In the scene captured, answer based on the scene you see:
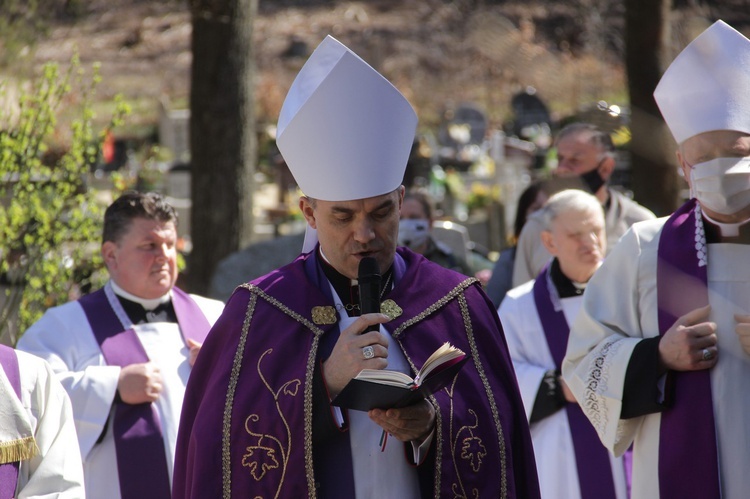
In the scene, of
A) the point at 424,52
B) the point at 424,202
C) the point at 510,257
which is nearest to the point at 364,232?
the point at 510,257

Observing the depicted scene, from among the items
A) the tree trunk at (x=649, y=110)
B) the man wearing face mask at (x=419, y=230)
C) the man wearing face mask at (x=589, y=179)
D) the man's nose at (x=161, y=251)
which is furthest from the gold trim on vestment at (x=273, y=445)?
the tree trunk at (x=649, y=110)

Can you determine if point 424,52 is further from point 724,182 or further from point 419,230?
point 724,182

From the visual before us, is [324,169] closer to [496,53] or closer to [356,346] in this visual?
[356,346]

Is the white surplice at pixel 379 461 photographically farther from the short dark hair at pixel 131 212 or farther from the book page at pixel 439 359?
the short dark hair at pixel 131 212

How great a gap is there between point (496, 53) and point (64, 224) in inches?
929

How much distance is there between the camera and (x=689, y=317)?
11.2 feet

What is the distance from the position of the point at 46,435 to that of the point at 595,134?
3.61 m

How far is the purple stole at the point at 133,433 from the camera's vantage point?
440 cm

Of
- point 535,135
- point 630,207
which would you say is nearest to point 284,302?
point 630,207

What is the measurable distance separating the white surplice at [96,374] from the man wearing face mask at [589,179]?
185 centimetres

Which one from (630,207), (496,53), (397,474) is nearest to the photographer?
(397,474)

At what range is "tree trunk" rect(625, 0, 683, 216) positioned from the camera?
8438mm

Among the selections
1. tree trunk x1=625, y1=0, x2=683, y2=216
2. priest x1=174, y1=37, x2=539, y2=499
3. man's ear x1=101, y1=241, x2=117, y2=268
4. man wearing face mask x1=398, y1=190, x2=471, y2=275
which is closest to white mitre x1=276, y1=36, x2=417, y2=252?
priest x1=174, y1=37, x2=539, y2=499

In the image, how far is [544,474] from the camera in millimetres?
4633
